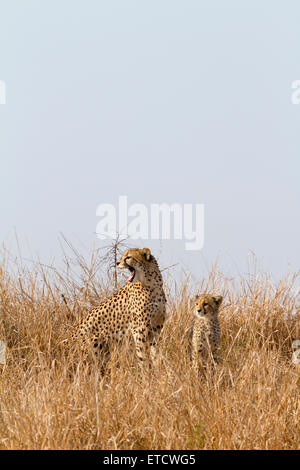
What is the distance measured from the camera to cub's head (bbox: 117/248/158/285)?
547 cm

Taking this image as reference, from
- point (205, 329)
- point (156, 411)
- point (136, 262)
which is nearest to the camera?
point (156, 411)

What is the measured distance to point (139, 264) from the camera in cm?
554

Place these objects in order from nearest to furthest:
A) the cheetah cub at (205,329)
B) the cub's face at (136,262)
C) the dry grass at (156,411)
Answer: the dry grass at (156,411)
the cub's face at (136,262)
the cheetah cub at (205,329)

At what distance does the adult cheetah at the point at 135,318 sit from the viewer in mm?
5621

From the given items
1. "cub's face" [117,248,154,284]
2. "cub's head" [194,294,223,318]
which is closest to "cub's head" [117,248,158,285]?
"cub's face" [117,248,154,284]

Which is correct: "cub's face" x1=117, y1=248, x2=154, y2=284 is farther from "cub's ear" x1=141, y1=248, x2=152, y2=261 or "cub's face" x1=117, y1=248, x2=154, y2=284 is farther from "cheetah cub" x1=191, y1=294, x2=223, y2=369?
"cheetah cub" x1=191, y1=294, x2=223, y2=369

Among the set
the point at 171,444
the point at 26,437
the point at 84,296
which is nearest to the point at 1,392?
A: the point at 26,437

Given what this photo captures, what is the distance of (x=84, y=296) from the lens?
23.8ft

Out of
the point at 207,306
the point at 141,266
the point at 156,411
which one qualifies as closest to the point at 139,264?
the point at 141,266

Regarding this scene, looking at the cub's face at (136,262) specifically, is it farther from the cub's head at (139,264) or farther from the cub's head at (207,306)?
the cub's head at (207,306)

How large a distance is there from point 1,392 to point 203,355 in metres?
1.67

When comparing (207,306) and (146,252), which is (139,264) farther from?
(207,306)

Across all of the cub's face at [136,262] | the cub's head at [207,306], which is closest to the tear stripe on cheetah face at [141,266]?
the cub's face at [136,262]

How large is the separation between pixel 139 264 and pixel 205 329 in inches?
29.7
